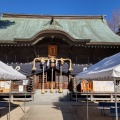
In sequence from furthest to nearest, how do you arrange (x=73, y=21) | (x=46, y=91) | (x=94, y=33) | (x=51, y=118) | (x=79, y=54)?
(x=73, y=21) → (x=94, y=33) → (x=79, y=54) → (x=46, y=91) → (x=51, y=118)

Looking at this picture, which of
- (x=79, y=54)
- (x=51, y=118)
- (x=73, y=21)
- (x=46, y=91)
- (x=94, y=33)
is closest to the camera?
(x=51, y=118)

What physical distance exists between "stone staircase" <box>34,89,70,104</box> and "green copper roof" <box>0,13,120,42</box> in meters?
5.57

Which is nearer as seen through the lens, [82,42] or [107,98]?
[107,98]

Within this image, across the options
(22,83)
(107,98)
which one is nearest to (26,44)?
(22,83)

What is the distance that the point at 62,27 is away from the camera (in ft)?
85.9

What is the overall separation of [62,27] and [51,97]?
9.48m

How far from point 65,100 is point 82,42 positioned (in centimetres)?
546

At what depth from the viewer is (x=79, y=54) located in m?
22.5

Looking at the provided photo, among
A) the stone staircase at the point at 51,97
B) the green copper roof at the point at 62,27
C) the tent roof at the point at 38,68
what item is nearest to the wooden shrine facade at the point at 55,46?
the green copper roof at the point at 62,27

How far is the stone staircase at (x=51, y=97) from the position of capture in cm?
1881

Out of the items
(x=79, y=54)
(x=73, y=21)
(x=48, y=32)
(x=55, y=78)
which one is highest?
(x=73, y=21)

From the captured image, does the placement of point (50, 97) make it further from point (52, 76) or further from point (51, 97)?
point (52, 76)

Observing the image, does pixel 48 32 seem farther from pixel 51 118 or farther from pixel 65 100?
pixel 51 118

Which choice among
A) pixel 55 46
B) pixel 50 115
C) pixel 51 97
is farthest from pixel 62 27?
pixel 50 115
